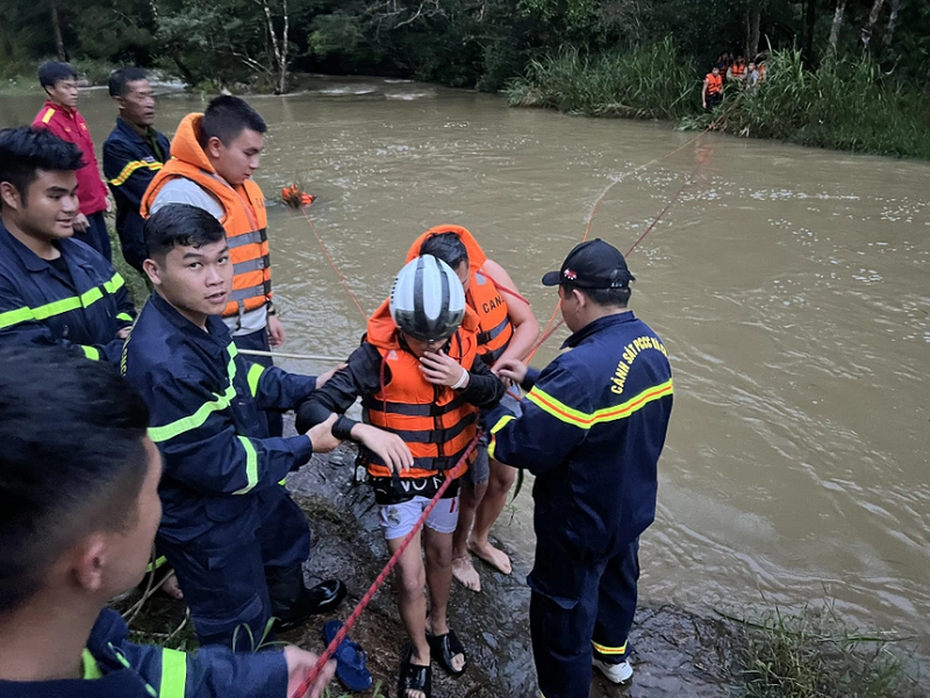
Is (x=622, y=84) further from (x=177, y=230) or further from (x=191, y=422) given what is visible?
(x=191, y=422)

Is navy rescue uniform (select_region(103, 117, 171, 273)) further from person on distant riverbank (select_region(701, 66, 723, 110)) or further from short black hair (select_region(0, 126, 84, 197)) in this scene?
person on distant riverbank (select_region(701, 66, 723, 110))

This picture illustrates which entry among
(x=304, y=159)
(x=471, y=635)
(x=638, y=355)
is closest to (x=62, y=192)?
(x=638, y=355)

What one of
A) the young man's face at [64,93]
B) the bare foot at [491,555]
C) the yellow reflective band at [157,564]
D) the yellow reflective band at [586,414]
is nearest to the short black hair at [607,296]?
the yellow reflective band at [586,414]

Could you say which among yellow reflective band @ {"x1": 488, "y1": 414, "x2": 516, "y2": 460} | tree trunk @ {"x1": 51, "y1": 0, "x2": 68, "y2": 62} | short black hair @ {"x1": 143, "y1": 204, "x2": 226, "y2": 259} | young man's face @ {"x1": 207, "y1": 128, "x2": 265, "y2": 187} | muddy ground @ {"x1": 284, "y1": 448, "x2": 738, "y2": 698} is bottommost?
muddy ground @ {"x1": 284, "y1": 448, "x2": 738, "y2": 698}

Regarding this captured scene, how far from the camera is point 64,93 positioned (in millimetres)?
4852

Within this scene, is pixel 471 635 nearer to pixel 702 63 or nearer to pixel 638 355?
pixel 638 355

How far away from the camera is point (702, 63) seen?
17.1 metres

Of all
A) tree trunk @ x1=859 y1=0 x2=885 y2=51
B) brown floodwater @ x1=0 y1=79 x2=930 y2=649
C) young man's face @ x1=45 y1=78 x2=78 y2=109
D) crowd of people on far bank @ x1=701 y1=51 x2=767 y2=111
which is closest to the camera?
brown floodwater @ x1=0 y1=79 x2=930 y2=649

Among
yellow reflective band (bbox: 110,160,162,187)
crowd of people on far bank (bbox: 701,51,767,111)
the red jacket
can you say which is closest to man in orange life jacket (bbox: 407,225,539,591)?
yellow reflective band (bbox: 110,160,162,187)

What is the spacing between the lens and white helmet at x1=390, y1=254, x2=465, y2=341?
220 centimetres

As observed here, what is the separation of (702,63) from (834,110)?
560cm

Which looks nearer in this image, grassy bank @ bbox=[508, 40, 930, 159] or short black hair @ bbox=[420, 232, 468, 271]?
short black hair @ bbox=[420, 232, 468, 271]

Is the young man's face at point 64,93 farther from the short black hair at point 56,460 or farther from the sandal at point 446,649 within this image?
the short black hair at point 56,460

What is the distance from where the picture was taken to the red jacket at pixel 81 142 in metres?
4.52
